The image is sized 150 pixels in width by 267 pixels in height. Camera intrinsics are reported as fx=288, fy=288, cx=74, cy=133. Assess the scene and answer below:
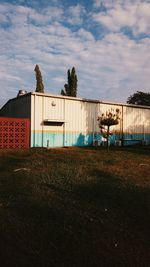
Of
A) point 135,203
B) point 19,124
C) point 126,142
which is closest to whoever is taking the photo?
point 135,203

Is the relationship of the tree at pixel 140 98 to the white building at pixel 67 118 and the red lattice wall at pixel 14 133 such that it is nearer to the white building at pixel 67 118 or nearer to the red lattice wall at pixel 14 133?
the white building at pixel 67 118

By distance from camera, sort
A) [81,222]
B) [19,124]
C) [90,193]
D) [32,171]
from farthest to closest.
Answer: [19,124], [32,171], [90,193], [81,222]

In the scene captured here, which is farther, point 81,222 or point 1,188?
point 1,188

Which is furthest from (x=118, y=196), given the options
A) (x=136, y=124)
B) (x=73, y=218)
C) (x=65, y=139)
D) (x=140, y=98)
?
(x=140, y=98)

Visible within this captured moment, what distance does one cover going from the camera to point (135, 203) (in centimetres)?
766

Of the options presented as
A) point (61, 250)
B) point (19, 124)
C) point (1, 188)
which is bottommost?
point (61, 250)

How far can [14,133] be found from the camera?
773 inches

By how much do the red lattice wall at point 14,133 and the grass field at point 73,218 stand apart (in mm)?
8155

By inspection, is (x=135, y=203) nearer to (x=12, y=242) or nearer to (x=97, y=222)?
(x=97, y=222)

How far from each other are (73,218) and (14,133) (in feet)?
45.4

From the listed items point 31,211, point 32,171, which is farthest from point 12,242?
point 32,171

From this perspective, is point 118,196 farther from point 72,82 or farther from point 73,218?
point 72,82

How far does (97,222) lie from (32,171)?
508 centimetres

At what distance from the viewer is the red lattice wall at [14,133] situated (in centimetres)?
1925
